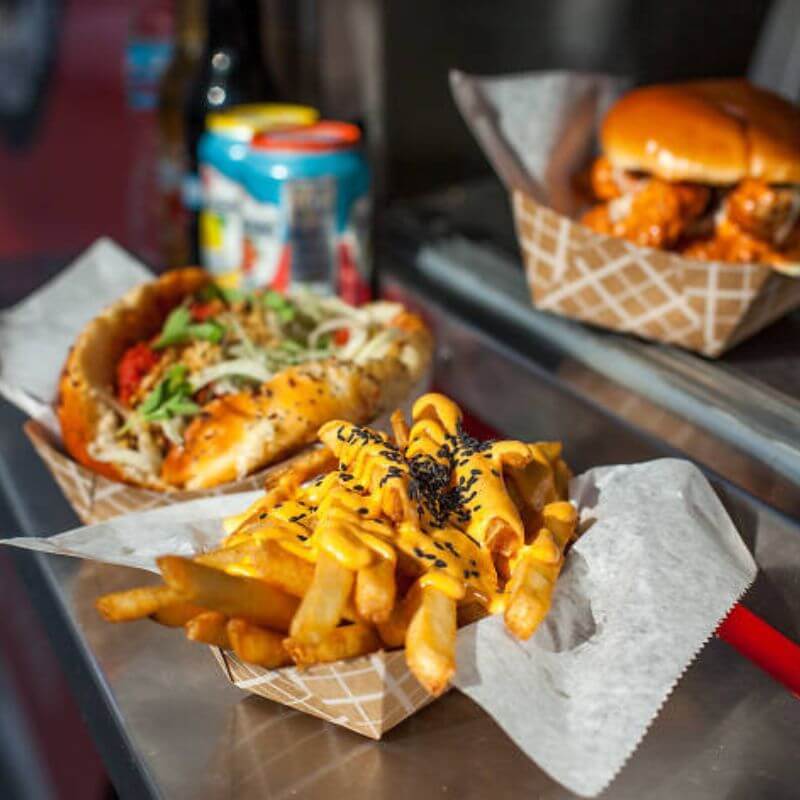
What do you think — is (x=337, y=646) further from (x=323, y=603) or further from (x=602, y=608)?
(x=602, y=608)

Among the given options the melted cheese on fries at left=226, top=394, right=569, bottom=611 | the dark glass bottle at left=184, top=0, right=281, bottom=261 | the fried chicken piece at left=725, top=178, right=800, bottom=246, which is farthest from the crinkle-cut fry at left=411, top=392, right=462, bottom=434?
the dark glass bottle at left=184, top=0, right=281, bottom=261

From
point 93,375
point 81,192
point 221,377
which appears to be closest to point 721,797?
point 221,377

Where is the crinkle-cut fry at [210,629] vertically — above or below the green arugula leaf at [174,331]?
above

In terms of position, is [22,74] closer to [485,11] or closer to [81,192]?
[81,192]

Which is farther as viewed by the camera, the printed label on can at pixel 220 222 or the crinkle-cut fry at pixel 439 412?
the printed label on can at pixel 220 222

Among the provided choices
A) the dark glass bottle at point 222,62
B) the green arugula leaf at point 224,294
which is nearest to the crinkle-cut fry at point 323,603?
the green arugula leaf at point 224,294

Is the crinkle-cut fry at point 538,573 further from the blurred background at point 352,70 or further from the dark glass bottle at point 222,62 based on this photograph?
the dark glass bottle at point 222,62
